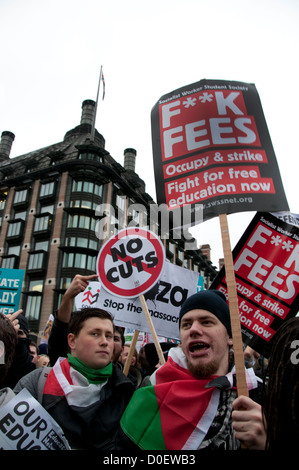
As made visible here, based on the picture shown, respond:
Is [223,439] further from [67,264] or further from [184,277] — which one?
[67,264]

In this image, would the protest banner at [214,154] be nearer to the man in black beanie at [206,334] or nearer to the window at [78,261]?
the man in black beanie at [206,334]

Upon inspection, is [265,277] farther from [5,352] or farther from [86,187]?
[86,187]

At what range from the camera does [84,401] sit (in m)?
2.10

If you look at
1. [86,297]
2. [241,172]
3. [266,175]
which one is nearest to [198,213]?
[241,172]

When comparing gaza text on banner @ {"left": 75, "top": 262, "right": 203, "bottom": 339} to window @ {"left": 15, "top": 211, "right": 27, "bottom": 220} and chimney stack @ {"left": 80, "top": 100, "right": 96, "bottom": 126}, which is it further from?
chimney stack @ {"left": 80, "top": 100, "right": 96, "bottom": 126}

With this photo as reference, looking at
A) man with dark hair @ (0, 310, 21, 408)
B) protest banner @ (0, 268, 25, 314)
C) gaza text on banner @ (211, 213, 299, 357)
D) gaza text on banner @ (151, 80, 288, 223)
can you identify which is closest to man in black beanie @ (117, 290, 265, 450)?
man with dark hair @ (0, 310, 21, 408)

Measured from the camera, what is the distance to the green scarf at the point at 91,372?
7.34 feet

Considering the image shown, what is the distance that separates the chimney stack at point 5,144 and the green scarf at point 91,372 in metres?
50.4

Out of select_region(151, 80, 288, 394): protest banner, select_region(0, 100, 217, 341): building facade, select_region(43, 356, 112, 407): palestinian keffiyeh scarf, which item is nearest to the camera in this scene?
select_region(43, 356, 112, 407): palestinian keffiyeh scarf

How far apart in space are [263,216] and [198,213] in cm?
139

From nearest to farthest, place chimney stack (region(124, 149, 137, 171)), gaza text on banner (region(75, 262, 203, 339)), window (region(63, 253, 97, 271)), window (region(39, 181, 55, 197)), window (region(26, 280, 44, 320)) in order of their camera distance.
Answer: gaza text on banner (region(75, 262, 203, 339)) < window (region(26, 280, 44, 320)) < window (region(63, 253, 97, 271)) < window (region(39, 181, 55, 197)) < chimney stack (region(124, 149, 137, 171))

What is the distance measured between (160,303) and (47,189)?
109ft

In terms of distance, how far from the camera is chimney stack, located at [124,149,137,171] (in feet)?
151

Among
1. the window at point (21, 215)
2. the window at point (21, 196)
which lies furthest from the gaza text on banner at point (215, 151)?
the window at point (21, 196)
